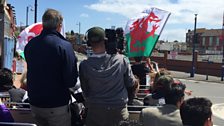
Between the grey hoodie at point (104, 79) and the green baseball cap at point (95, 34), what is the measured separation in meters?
0.18

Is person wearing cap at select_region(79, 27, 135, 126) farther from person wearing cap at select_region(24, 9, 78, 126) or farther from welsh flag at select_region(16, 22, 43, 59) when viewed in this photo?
welsh flag at select_region(16, 22, 43, 59)

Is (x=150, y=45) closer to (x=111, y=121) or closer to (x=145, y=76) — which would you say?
(x=145, y=76)

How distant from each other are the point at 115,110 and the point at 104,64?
18.6 inches

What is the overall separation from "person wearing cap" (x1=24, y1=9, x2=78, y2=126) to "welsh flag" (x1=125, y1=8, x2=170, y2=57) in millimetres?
4047

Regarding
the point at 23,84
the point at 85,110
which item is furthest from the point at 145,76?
the point at 85,110

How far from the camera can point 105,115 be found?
4113mm

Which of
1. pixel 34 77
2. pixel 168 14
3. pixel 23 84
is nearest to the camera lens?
pixel 34 77

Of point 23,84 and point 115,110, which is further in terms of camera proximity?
point 23,84

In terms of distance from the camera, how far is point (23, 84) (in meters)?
6.05

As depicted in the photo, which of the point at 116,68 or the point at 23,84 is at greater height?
the point at 116,68

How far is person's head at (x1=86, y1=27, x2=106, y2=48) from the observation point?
163 inches

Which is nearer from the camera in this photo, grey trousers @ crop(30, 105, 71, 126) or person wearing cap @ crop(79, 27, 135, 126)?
grey trousers @ crop(30, 105, 71, 126)

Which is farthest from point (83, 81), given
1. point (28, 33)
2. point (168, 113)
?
point (28, 33)

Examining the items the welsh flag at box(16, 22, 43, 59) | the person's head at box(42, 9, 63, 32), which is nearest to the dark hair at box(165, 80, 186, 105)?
the person's head at box(42, 9, 63, 32)
